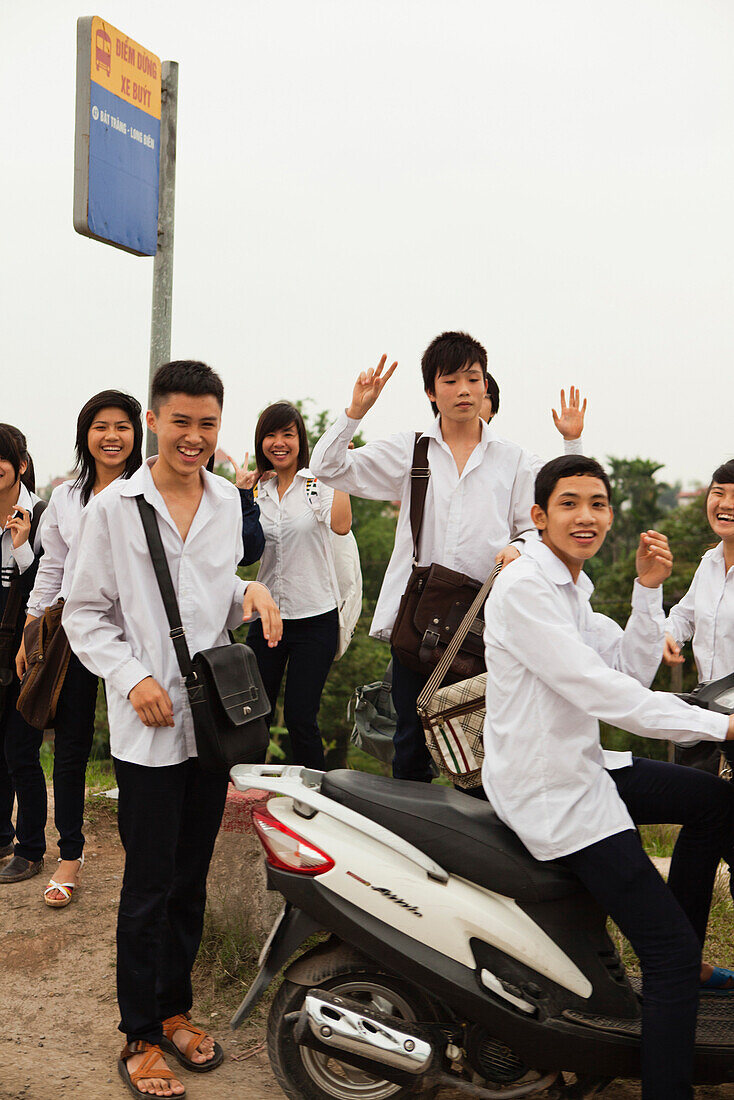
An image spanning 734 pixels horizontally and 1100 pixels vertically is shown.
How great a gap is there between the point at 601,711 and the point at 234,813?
2.16 meters

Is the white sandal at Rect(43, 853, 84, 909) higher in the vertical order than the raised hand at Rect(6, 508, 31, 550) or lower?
lower

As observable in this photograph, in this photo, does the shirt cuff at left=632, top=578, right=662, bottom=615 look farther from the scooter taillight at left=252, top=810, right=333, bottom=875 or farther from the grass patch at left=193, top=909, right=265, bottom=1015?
the grass patch at left=193, top=909, right=265, bottom=1015

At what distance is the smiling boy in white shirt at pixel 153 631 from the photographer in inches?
116

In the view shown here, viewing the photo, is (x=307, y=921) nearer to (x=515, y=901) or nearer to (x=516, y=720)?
(x=515, y=901)

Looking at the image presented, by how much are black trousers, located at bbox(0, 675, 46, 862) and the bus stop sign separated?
2138 mm

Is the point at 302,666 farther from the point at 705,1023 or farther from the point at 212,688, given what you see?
the point at 705,1023

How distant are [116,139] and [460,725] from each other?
327 centimetres

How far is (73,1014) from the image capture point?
3.70 meters

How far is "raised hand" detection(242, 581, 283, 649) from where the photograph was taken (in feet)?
9.75

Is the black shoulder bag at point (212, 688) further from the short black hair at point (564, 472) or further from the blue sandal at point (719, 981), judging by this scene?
the blue sandal at point (719, 981)

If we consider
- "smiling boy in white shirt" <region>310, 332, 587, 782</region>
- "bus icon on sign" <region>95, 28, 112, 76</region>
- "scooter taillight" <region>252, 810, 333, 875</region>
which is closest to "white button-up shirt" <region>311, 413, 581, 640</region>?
"smiling boy in white shirt" <region>310, 332, 587, 782</region>

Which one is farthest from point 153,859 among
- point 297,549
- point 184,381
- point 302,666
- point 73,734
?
point 297,549

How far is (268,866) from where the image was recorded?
2771 mm

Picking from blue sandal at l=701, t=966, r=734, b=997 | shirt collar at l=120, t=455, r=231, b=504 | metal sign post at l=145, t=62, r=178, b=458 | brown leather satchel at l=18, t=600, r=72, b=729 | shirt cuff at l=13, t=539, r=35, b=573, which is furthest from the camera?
metal sign post at l=145, t=62, r=178, b=458
